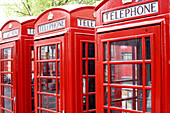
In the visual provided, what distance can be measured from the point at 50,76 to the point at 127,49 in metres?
1.64

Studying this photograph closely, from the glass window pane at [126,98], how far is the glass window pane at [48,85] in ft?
4.20

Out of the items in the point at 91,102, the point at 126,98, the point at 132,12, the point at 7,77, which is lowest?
the point at 91,102

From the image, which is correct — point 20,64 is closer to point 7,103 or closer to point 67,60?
point 7,103

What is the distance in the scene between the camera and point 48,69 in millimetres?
3930

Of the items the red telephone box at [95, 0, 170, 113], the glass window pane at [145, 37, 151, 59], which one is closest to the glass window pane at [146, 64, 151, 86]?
the red telephone box at [95, 0, 170, 113]

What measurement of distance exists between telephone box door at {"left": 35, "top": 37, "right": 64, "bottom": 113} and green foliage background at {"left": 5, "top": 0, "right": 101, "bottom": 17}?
6.07 metres

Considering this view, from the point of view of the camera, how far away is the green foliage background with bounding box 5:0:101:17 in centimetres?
1002

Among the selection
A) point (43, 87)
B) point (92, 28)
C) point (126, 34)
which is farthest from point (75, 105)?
point (126, 34)

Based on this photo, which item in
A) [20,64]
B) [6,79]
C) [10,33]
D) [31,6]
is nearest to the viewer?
[20,64]

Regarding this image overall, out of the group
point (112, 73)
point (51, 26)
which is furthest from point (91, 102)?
point (51, 26)

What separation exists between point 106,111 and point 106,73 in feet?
1.61

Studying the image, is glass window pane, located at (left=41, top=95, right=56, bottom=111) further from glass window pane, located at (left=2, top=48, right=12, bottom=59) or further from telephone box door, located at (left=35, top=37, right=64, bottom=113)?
glass window pane, located at (left=2, top=48, right=12, bottom=59)

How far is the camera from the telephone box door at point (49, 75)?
12.2 ft

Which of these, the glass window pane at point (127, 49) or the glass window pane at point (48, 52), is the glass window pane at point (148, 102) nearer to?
the glass window pane at point (127, 49)
